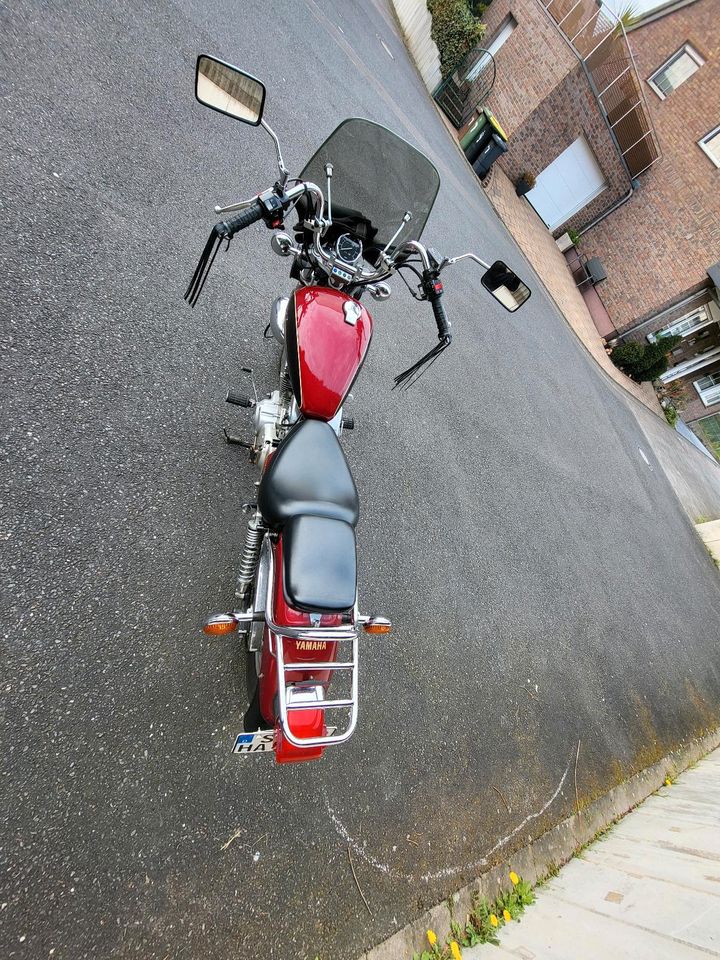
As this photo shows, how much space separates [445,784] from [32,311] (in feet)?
11.3

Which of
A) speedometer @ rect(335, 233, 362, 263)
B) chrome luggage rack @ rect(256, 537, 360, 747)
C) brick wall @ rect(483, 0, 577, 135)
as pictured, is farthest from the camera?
brick wall @ rect(483, 0, 577, 135)

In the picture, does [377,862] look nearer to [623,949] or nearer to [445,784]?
[445,784]

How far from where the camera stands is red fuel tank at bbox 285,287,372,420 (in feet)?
6.81

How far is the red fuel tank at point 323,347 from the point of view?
2076 millimetres

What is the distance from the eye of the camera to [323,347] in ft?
6.93

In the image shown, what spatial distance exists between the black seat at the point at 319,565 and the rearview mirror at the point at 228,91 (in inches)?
71.3

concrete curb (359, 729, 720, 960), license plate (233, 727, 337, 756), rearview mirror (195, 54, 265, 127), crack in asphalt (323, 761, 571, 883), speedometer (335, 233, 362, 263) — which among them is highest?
rearview mirror (195, 54, 265, 127)

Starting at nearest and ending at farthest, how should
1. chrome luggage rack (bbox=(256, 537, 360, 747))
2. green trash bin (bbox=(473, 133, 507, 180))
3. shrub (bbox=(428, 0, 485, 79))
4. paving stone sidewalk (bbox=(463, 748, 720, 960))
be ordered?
chrome luggage rack (bbox=(256, 537, 360, 747)), paving stone sidewalk (bbox=(463, 748, 720, 960)), green trash bin (bbox=(473, 133, 507, 180)), shrub (bbox=(428, 0, 485, 79))

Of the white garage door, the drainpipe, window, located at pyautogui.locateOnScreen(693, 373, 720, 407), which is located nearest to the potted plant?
the white garage door

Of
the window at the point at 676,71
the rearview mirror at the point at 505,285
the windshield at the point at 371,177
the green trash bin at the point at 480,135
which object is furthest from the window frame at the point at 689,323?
the windshield at the point at 371,177

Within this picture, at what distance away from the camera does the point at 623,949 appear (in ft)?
6.35

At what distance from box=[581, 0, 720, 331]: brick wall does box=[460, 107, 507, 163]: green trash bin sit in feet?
16.4

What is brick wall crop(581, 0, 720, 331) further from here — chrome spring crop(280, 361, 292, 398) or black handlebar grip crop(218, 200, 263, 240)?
black handlebar grip crop(218, 200, 263, 240)

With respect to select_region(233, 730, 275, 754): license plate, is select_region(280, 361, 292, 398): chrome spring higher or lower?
higher
